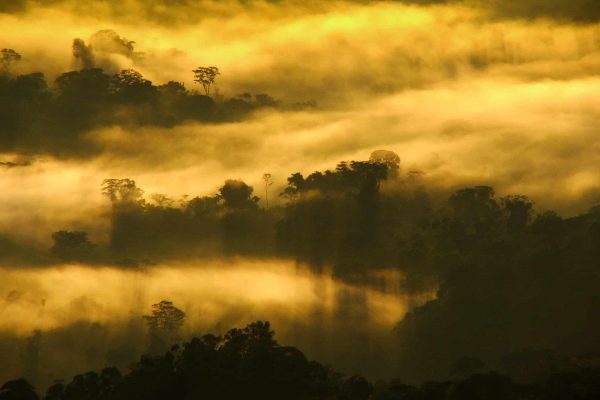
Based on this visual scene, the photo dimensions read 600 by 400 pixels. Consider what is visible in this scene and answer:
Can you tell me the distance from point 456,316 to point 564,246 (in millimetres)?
18744

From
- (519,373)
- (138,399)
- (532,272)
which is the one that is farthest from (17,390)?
(532,272)

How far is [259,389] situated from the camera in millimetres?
125625

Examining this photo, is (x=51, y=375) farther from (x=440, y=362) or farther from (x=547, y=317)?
(x=547, y=317)

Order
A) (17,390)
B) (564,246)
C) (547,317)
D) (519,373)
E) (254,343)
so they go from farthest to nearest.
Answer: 1. (564,246)
2. (547,317)
3. (519,373)
4. (254,343)
5. (17,390)

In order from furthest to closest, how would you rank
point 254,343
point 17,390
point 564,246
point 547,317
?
→ point 564,246 → point 547,317 → point 254,343 → point 17,390

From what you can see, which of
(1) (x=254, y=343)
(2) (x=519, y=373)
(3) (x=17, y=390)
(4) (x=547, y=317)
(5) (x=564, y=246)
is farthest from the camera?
(5) (x=564, y=246)

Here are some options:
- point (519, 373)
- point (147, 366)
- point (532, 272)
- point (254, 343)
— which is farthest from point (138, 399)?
point (532, 272)

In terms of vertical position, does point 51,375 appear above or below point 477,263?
below

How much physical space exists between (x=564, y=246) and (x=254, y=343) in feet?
220

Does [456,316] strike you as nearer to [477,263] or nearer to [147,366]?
[477,263]

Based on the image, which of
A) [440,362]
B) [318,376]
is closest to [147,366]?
[318,376]

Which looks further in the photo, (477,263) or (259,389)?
(477,263)

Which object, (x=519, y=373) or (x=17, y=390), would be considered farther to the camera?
(x=519, y=373)

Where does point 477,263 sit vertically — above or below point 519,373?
above
